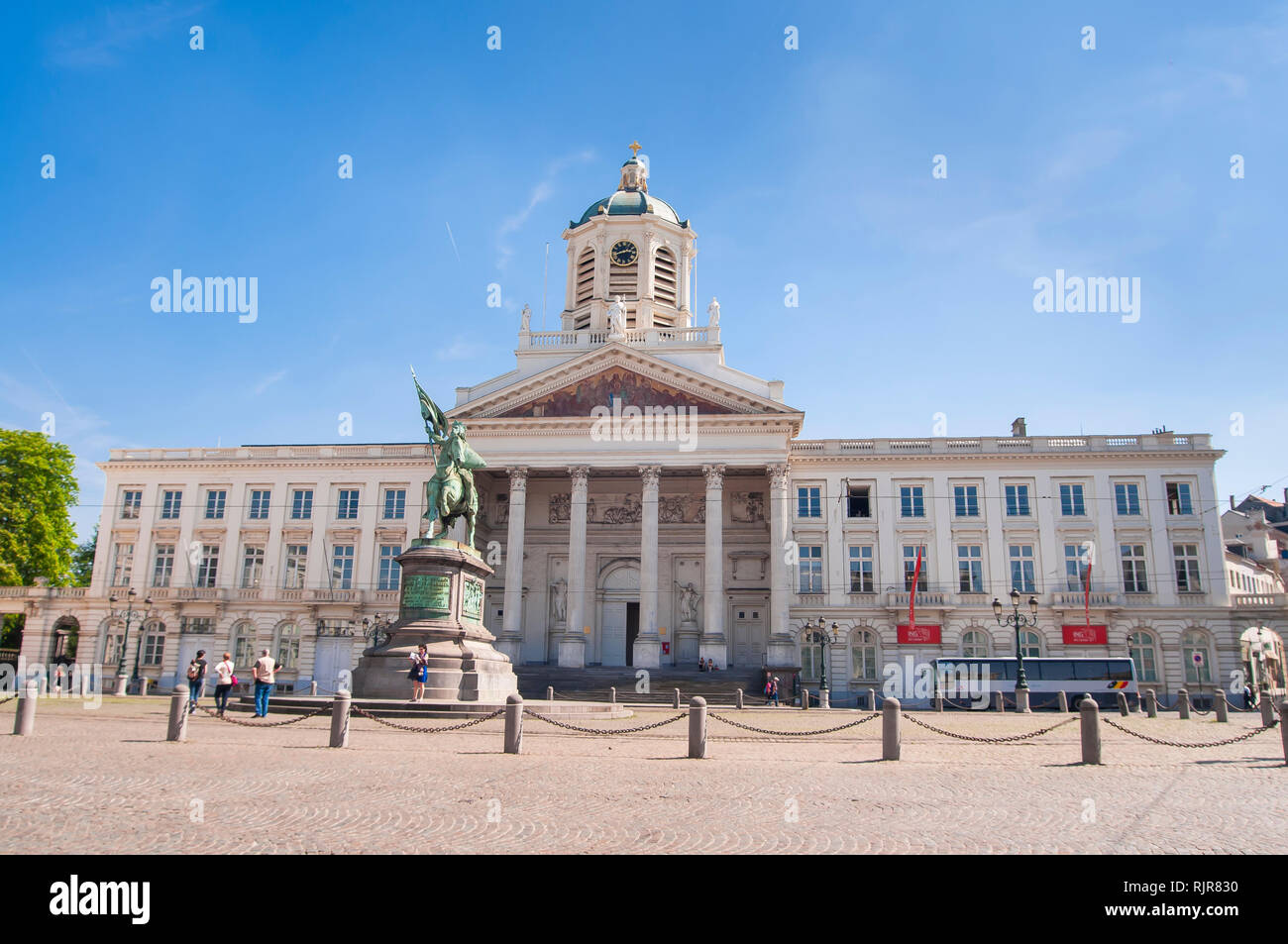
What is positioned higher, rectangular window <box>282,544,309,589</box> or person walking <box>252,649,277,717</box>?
rectangular window <box>282,544,309,589</box>

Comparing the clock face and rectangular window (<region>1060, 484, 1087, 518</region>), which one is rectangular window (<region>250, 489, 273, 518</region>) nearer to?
the clock face

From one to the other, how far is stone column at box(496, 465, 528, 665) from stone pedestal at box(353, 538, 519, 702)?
835 inches

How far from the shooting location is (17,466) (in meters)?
52.4

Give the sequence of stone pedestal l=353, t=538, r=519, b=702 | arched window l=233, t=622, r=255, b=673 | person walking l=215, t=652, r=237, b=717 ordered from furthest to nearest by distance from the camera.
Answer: arched window l=233, t=622, r=255, b=673 < stone pedestal l=353, t=538, r=519, b=702 < person walking l=215, t=652, r=237, b=717

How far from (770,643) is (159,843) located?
39006mm

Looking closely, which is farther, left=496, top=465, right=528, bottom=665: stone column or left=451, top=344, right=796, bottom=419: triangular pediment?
left=451, top=344, right=796, bottom=419: triangular pediment

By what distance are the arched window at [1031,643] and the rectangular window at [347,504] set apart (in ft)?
126

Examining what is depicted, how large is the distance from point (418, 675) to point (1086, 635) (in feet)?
125

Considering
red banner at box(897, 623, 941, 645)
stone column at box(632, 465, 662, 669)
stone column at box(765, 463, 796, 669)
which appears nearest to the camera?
stone column at box(765, 463, 796, 669)

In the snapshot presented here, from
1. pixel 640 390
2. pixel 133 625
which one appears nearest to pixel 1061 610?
pixel 640 390

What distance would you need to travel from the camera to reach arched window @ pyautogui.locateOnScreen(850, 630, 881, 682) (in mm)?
48969

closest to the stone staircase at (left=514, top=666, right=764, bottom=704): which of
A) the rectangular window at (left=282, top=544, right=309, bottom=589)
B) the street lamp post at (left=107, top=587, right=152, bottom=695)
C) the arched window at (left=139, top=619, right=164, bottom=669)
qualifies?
the rectangular window at (left=282, top=544, right=309, bottom=589)

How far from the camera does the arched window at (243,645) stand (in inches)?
2083

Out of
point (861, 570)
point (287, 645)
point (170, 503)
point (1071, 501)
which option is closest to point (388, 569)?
point (287, 645)
